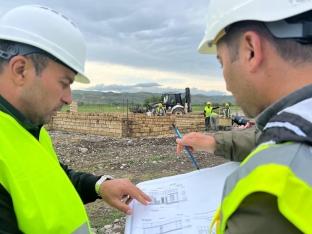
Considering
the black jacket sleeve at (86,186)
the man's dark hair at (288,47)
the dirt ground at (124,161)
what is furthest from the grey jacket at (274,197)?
the dirt ground at (124,161)

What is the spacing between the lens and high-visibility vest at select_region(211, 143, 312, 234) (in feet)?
2.01

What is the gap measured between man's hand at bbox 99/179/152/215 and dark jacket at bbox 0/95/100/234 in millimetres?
122

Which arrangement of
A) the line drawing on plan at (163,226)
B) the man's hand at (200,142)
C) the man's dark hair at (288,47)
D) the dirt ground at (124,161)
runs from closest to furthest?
the man's dark hair at (288,47) → the line drawing on plan at (163,226) → the man's hand at (200,142) → the dirt ground at (124,161)

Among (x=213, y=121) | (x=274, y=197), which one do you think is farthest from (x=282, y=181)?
(x=213, y=121)

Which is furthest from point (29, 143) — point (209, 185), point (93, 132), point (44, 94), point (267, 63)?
point (93, 132)

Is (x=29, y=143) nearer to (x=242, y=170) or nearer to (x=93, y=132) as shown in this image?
(x=242, y=170)

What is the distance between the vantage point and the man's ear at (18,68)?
55.3 inches

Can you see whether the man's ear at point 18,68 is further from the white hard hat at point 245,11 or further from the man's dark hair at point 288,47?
the man's dark hair at point 288,47

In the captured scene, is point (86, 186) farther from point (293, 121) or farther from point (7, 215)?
point (293, 121)

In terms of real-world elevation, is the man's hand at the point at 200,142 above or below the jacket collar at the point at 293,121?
below

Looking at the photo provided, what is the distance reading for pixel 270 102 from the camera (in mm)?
898

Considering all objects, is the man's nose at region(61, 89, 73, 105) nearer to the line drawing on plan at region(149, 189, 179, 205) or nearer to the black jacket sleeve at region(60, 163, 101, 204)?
the black jacket sleeve at region(60, 163, 101, 204)

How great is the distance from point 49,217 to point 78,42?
95 cm

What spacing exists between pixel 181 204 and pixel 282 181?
3.08 ft
